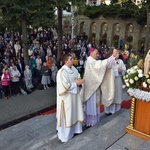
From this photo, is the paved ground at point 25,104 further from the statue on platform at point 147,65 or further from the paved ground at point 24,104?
the statue on platform at point 147,65

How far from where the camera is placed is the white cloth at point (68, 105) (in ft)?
18.6

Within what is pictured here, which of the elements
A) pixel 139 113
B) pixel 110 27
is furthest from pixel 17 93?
pixel 110 27

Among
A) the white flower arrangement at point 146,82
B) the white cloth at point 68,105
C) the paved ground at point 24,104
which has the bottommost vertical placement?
the paved ground at point 24,104

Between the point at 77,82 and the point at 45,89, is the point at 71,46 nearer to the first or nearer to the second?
the point at 45,89

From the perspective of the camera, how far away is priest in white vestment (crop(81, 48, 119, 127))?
623 centimetres

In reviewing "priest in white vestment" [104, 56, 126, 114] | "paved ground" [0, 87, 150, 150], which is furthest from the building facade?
"priest in white vestment" [104, 56, 126, 114]

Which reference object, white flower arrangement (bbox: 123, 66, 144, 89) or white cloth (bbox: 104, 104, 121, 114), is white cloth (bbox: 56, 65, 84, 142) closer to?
white flower arrangement (bbox: 123, 66, 144, 89)

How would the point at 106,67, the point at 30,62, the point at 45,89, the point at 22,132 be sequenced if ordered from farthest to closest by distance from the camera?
the point at 30,62
the point at 45,89
the point at 22,132
the point at 106,67

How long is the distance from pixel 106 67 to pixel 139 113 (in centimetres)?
152

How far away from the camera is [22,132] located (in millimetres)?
7406

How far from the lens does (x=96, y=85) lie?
21.0ft

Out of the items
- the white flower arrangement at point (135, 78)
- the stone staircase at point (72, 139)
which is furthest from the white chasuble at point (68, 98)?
the white flower arrangement at point (135, 78)

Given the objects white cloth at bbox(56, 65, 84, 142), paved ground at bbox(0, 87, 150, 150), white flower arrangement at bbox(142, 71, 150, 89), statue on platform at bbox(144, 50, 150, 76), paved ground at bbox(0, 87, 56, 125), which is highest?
statue on platform at bbox(144, 50, 150, 76)

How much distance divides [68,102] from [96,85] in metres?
1.02
